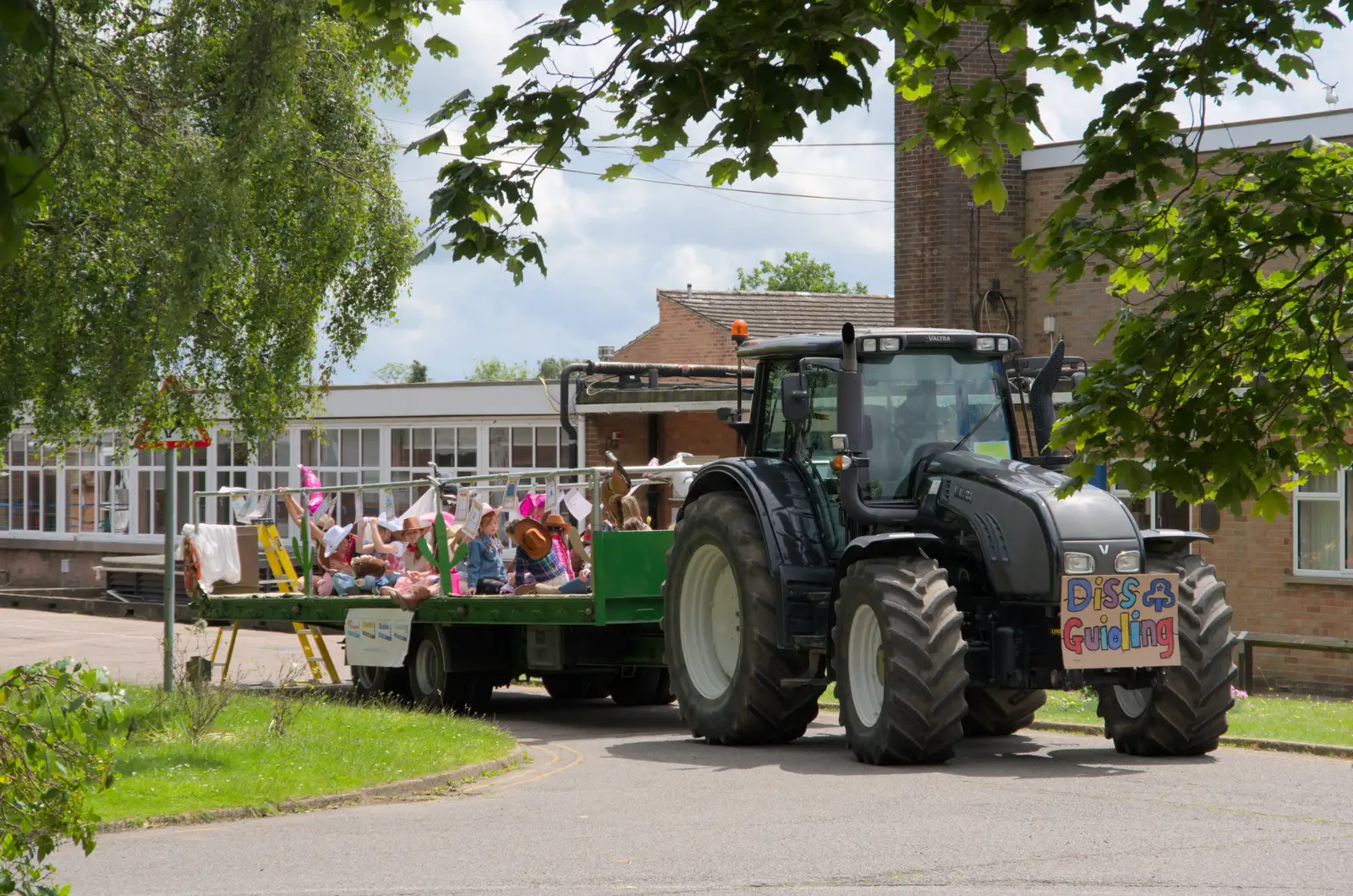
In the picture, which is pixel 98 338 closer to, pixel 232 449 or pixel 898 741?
pixel 898 741

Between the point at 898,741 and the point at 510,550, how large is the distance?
658 centimetres

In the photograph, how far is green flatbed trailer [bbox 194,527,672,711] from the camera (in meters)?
14.2

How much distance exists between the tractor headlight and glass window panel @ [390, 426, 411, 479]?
81.9 feet

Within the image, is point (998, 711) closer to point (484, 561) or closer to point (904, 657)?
point (904, 657)

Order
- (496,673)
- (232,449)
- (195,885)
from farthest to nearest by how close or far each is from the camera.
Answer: (232,449) → (496,673) → (195,885)

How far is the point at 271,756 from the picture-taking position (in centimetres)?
1175

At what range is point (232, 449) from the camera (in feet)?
125

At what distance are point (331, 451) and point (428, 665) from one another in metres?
20.9

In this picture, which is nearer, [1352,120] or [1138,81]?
[1138,81]

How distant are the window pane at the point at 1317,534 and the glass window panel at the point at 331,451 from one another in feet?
70.2

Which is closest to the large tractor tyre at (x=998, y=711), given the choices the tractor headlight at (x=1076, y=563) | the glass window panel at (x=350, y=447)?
the tractor headlight at (x=1076, y=563)

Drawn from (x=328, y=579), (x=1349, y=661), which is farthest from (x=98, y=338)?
(x=1349, y=661)

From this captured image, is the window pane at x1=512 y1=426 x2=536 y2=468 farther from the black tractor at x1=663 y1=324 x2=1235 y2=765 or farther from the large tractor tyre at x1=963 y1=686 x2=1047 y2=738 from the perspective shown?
the large tractor tyre at x1=963 y1=686 x2=1047 y2=738

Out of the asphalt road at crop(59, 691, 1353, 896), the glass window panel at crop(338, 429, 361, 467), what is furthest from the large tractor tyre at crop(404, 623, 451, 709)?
the glass window panel at crop(338, 429, 361, 467)
